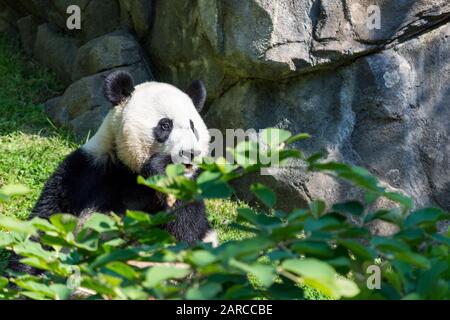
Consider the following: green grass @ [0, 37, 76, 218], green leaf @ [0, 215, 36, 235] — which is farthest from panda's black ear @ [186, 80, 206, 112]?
green leaf @ [0, 215, 36, 235]

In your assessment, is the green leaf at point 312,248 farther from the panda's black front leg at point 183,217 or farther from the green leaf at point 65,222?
the panda's black front leg at point 183,217

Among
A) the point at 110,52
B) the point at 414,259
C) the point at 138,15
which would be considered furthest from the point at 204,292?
the point at 138,15

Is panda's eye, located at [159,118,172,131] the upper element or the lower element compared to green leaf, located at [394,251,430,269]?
upper

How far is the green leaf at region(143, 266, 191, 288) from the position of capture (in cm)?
214

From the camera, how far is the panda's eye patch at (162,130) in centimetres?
538

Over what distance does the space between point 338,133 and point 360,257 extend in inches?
204

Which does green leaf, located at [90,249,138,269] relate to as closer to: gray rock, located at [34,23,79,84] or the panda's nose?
the panda's nose

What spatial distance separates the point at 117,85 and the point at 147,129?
0.43 metres

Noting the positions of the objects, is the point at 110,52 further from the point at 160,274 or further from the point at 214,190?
the point at 160,274

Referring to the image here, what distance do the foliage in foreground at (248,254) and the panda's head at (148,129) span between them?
2.50 metres

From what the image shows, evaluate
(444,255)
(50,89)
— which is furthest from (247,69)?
(444,255)

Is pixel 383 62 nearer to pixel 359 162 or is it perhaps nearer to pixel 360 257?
pixel 359 162

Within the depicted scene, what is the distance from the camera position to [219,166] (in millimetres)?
2521

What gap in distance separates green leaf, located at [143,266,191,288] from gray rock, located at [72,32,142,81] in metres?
7.22
